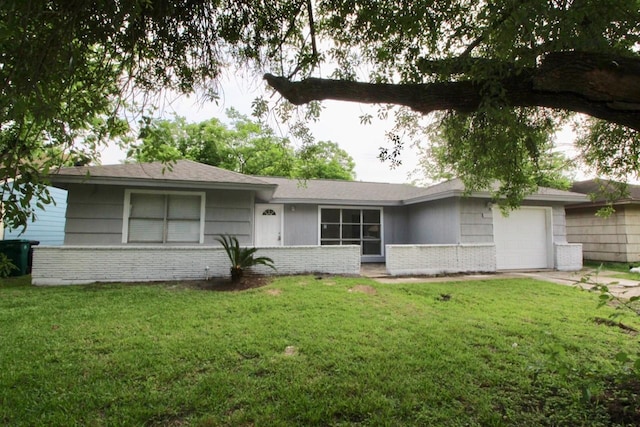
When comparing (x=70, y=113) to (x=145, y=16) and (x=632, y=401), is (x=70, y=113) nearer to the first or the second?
(x=145, y=16)

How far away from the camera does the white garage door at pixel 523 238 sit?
10602mm

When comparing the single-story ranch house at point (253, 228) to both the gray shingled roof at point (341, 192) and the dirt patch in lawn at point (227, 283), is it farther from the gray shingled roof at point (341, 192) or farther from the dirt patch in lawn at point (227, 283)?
the dirt patch in lawn at point (227, 283)

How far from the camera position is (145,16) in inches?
145

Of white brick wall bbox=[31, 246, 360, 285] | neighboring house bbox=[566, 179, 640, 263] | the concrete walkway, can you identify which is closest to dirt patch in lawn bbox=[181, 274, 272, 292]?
white brick wall bbox=[31, 246, 360, 285]

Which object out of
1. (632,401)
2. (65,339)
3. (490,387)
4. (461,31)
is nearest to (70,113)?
(65,339)

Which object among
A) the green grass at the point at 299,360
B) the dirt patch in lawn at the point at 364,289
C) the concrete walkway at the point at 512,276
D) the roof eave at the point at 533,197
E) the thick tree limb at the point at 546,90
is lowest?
the green grass at the point at 299,360

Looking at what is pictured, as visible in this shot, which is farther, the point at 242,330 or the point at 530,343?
the point at 242,330

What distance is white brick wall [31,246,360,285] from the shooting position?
292 inches

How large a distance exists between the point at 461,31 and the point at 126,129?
12.9ft

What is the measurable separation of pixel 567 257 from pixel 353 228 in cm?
723

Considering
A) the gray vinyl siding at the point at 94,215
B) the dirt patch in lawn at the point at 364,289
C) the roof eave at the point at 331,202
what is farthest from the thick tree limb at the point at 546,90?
the roof eave at the point at 331,202

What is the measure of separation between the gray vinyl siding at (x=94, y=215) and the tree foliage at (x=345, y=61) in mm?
5057

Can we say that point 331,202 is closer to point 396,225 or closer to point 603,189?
point 396,225

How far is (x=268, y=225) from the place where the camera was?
456 inches
